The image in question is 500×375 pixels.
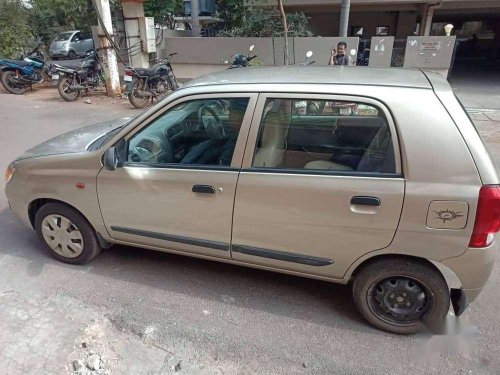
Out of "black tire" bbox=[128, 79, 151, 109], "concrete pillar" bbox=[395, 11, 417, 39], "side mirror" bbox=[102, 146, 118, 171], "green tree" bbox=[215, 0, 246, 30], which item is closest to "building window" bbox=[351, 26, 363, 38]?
"concrete pillar" bbox=[395, 11, 417, 39]

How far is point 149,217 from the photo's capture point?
9.00 feet

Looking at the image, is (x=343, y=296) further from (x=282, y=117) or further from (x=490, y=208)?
(x=282, y=117)

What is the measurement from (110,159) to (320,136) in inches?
58.7

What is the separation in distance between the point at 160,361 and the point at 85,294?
94cm

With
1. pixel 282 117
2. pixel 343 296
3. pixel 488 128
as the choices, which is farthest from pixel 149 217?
pixel 488 128

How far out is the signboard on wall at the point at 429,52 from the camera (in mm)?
10102

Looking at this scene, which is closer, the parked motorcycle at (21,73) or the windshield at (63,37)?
the parked motorcycle at (21,73)

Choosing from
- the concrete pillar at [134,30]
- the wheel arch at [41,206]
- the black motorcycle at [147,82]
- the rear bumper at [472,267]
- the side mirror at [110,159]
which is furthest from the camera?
the concrete pillar at [134,30]

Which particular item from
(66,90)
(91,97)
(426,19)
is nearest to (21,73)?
(66,90)

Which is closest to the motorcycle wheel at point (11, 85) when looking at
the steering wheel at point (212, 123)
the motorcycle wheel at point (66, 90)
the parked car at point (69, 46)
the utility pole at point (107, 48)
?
the motorcycle wheel at point (66, 90)

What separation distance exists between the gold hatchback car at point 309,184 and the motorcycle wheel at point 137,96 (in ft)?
20.7

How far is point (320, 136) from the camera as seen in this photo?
8.11ft

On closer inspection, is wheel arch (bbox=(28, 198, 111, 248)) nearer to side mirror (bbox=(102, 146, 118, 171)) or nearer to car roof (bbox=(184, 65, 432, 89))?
side mirror (bbox=(102, 146, 118, 171))

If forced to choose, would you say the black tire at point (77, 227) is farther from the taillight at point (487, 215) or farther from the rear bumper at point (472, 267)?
the taillight at point (487, 215)
